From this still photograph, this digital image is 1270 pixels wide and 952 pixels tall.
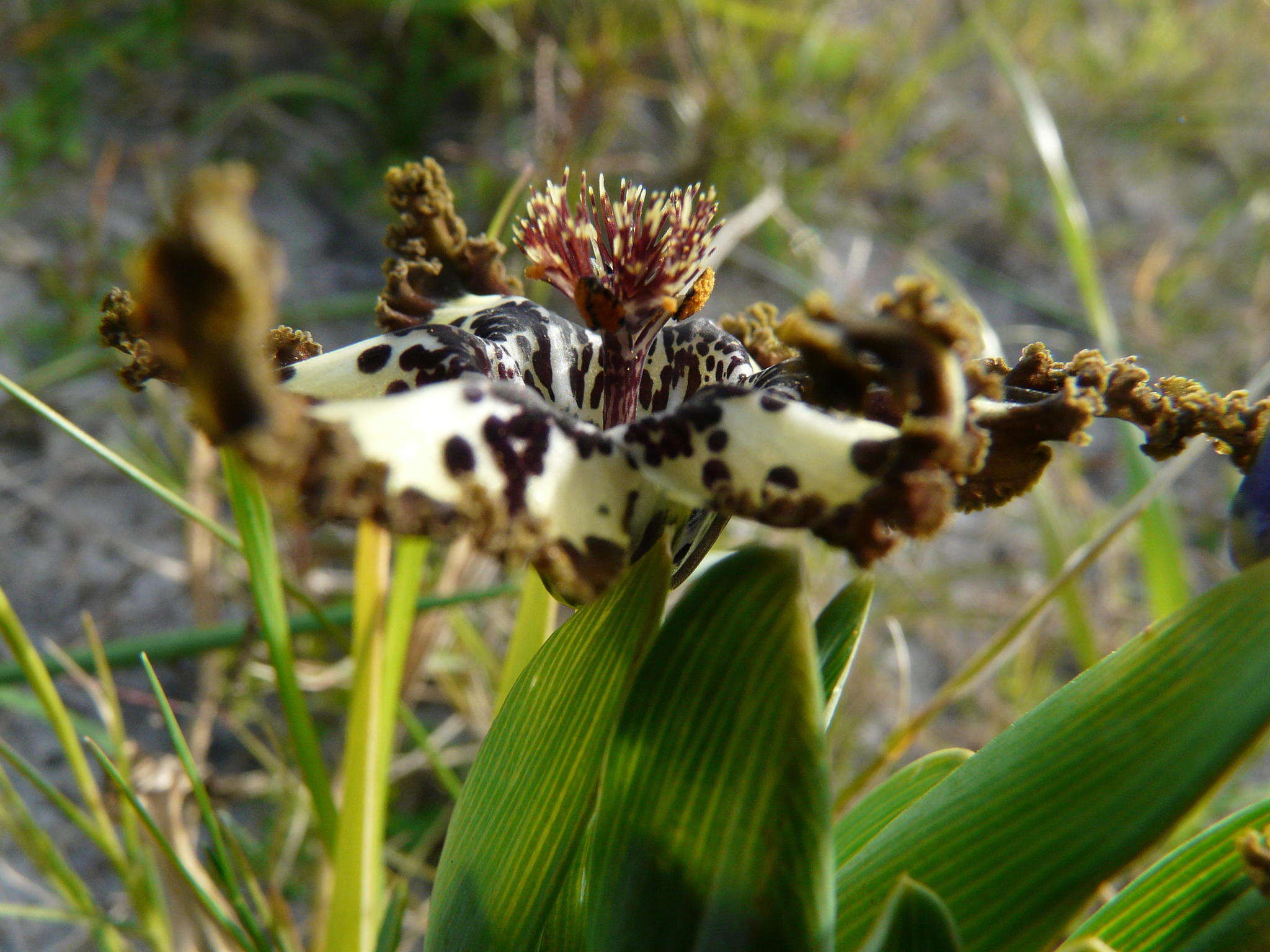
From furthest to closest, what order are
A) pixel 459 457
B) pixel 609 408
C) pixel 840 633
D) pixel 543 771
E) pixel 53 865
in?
pixel 53 865, pixel 609 408, pixel 840 633, pixel 543 771, pixel 459 457

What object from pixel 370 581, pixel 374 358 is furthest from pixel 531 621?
pixel 374 358

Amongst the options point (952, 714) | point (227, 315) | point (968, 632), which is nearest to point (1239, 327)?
point (968, 632)

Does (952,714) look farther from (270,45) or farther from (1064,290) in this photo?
(270,45)

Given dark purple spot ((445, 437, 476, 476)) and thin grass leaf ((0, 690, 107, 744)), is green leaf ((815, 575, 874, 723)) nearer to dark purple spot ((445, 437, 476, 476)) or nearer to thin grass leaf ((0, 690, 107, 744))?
dark purple spot ((445, 437, 476, 476))

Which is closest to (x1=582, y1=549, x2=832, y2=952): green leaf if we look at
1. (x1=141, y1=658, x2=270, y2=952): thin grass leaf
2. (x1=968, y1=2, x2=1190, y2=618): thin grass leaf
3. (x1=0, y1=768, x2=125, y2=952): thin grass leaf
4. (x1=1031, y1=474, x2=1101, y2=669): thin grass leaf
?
(x1=141, y1=658, x2=270, y2=952): thin grass leaf

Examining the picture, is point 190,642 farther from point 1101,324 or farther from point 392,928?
point 1101,324

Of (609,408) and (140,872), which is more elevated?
(609,408)

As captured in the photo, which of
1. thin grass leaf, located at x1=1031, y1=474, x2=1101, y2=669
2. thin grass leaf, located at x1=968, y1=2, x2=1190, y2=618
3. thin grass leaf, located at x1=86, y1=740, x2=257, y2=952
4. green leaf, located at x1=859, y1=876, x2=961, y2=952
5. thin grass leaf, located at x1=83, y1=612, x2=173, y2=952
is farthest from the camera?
thin grass leaf, located at x1=1031, y1=474, x2=1101, y2=669
